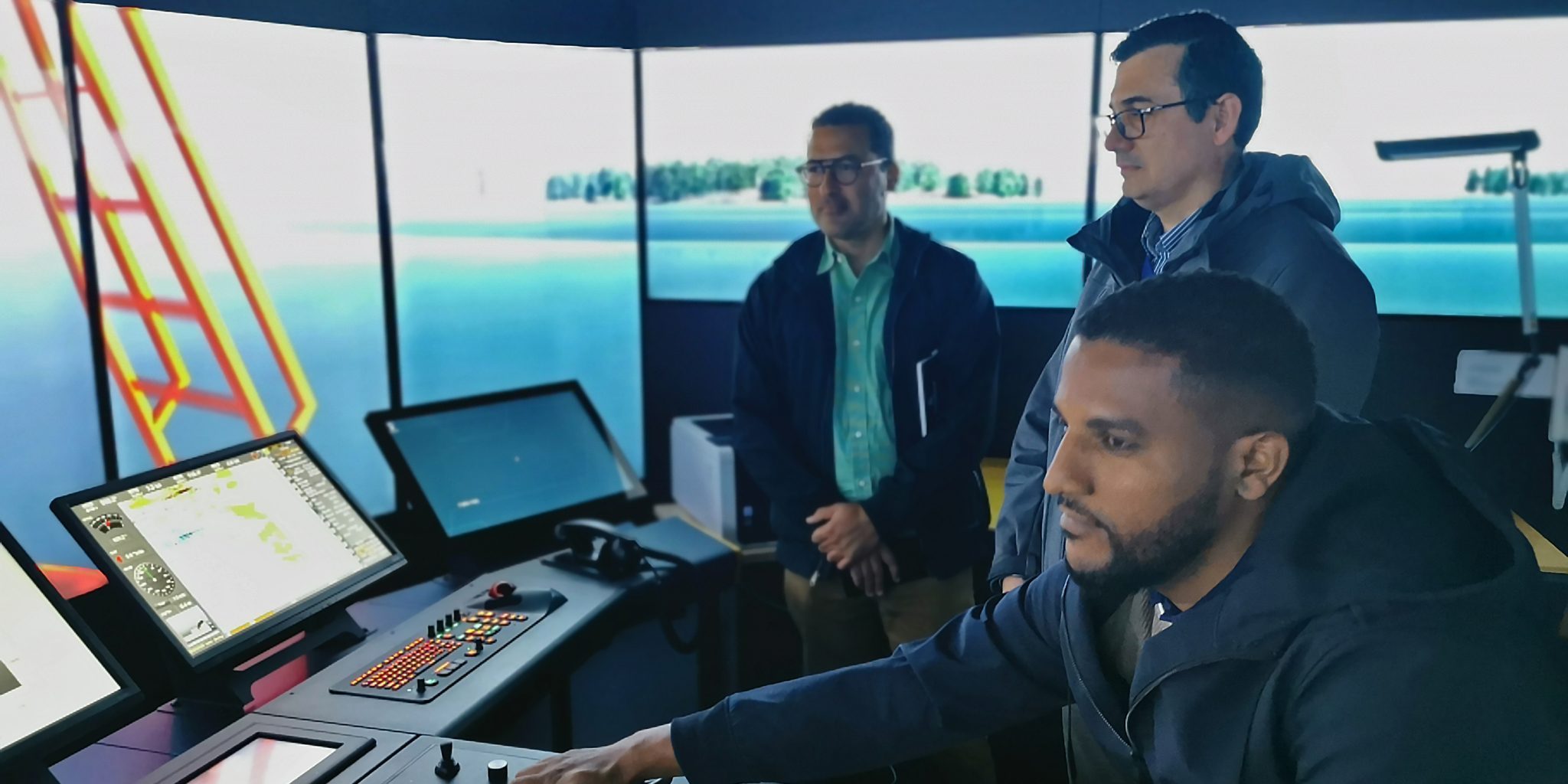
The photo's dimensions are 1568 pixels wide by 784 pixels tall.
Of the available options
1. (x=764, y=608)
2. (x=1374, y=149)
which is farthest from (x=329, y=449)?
(x=1374, y=149)

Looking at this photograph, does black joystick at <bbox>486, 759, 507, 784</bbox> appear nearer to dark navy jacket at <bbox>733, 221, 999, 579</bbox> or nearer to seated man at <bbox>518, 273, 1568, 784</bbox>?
seated man at <bbox>518, 273, 1568, 784</bbox>

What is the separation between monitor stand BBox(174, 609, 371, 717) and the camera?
143cm

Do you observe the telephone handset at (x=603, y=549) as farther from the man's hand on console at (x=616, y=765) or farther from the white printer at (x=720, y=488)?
the man's hand on console at (x=616, y=765)

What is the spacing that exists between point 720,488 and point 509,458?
530 mm

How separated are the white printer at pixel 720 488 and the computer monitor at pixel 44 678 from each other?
1.44 metres

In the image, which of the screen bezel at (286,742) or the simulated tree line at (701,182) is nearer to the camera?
the screen bezel at (286,742)

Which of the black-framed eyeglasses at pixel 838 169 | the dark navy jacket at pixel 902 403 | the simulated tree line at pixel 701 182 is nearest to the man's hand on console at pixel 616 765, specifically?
the dark navy jacket at pixel 902 403

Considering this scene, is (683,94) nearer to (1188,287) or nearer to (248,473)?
(248,473)

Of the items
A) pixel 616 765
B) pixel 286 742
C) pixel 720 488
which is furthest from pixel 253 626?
pixel 720 488

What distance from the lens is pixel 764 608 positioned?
2775mm

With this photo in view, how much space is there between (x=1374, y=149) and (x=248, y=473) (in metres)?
2.60

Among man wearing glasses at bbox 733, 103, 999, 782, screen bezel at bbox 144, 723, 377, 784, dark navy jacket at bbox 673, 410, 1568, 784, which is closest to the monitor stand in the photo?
screen bezel at bbox 144, 723, 377, 784

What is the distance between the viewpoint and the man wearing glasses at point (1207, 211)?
136 centimetres

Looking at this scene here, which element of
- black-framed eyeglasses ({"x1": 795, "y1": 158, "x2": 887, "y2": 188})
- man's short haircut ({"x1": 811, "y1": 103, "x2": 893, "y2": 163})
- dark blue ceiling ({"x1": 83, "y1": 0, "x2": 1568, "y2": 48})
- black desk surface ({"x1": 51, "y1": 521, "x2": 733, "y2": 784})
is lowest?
black desk surface ({"x1": 51, "y1": 521, "x2": 733, "y2": 784})
